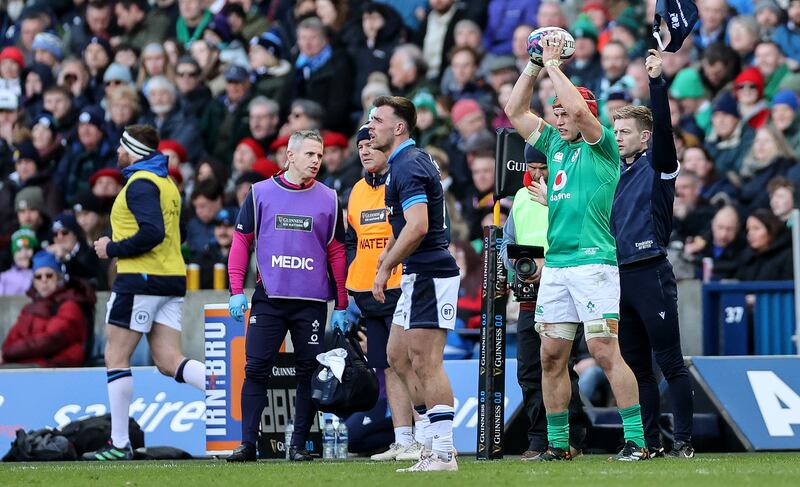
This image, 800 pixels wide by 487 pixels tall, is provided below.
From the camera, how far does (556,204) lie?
1057 cm

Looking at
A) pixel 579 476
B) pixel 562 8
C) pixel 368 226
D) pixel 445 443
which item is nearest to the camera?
pixel 579 476

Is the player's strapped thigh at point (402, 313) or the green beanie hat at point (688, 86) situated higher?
the green beanie hat at point (688, 86)

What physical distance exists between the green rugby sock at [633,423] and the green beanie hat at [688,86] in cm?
763

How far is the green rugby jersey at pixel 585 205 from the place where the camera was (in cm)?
1042

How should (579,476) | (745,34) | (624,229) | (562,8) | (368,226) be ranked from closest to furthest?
(579,476), (624,229), (368,226), (745,34), (562,8)

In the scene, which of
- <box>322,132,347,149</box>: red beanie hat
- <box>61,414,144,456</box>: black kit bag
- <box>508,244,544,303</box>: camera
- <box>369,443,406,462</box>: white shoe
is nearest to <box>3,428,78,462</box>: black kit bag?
<box>61,414,144,456</box>: black kit bag

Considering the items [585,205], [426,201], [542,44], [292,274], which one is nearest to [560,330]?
[585,205]

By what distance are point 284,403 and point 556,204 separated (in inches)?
127

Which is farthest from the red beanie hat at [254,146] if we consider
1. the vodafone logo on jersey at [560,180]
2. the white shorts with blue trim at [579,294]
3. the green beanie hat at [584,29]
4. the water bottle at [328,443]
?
the white shorts with blue trim at [579,294]

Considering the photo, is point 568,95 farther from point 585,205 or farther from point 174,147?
point 174,147

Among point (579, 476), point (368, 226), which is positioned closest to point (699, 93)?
point (368, 226)

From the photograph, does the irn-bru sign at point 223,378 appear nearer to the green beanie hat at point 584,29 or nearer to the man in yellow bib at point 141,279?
the man in yellow bib at point 141,279

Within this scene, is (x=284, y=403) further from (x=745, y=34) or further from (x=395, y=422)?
(x=745, y=34)

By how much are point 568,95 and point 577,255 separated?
1023mm
